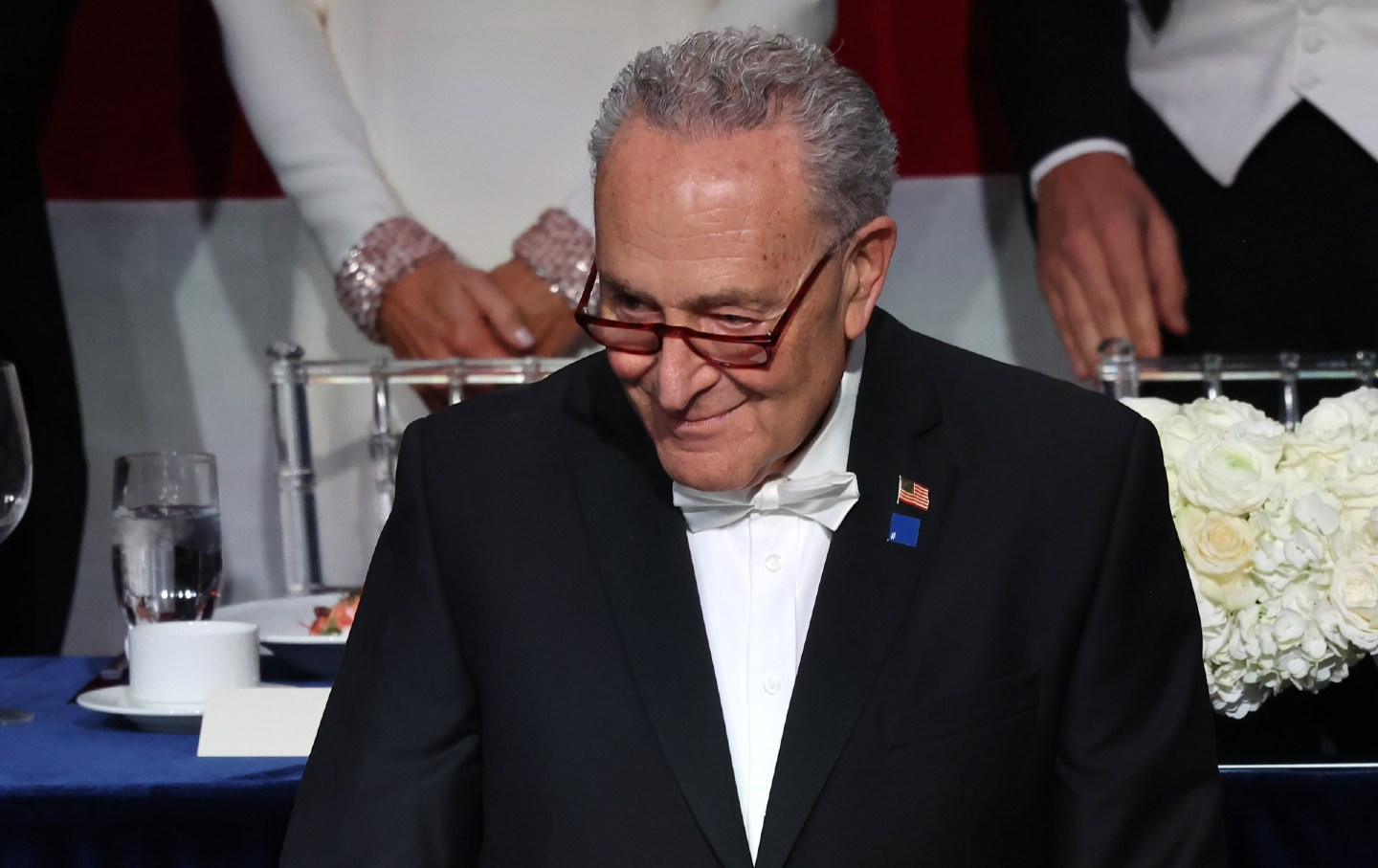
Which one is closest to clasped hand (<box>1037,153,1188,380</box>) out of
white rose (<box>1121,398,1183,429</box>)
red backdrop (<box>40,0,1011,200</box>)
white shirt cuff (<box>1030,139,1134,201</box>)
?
white shirt cuff (<box>1030,139,1134,201</box>)

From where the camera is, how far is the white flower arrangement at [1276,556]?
1.53 m

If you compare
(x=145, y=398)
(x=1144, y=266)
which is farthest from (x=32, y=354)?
(x=1144, y=266)

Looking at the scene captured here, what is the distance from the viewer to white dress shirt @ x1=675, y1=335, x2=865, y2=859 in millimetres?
1279

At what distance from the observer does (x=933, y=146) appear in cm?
275

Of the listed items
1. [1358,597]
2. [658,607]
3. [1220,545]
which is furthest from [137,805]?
[1358,597]

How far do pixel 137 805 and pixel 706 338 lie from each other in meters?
0.71

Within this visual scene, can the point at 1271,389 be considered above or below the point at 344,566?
above

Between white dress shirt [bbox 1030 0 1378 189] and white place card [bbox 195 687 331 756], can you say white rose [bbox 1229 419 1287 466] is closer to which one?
white place card [bbox 195 687 331 756]

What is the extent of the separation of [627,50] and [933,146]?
537 millimetres

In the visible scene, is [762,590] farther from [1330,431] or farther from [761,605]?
[1330,431]

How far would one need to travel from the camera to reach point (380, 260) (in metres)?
2.59

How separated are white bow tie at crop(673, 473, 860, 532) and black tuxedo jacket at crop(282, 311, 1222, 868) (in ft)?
0.06

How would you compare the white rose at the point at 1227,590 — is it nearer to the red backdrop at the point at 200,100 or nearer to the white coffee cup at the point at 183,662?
→ the white coffee cup at the point at 183,662

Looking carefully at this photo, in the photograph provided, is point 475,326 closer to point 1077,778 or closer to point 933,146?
point 933,146
